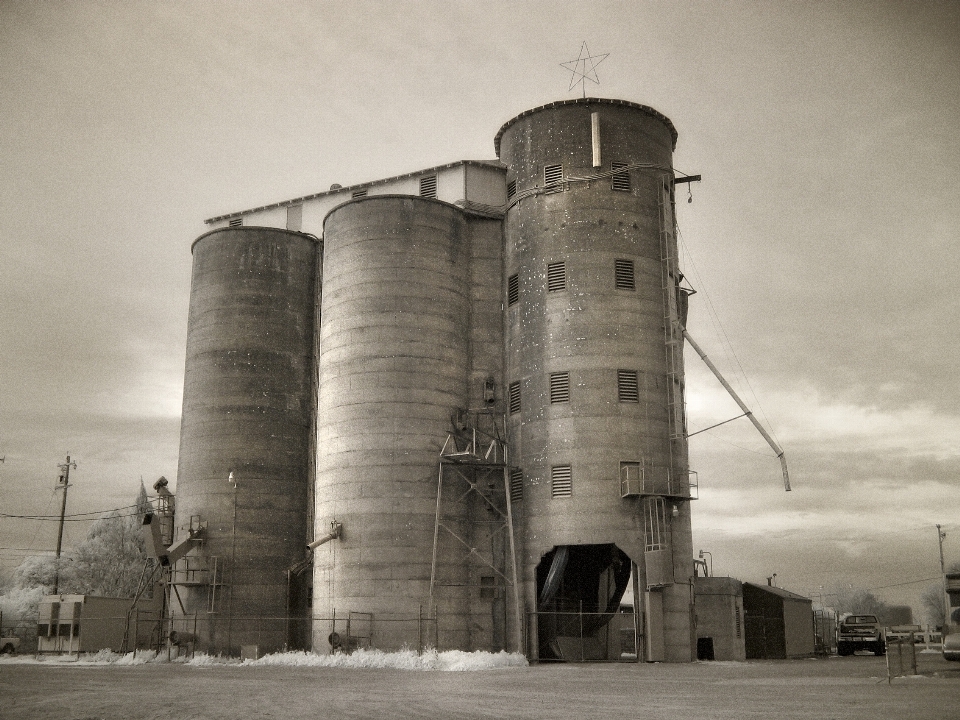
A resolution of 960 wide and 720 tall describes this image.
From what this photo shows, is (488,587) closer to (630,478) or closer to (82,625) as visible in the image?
(630,478)

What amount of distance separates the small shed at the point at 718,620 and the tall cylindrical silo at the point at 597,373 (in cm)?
123

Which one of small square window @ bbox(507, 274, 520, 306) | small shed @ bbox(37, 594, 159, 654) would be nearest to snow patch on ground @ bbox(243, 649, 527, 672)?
small shed @ bbox(37, 594, 159, 654)

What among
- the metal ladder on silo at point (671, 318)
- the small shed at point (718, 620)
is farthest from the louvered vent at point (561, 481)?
the small shed at point (718, 620)

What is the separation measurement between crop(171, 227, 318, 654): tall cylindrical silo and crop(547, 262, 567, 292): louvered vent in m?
15.4

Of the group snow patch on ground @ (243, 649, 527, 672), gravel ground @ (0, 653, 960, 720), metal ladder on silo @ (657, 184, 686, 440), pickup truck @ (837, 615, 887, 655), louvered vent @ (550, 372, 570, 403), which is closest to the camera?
gravel ground @ (0, 653, 960, 720)

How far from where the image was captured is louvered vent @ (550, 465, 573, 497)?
4191cm

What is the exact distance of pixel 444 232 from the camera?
46531mm

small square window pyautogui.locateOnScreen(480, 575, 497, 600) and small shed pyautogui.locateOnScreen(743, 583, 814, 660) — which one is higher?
small square window pyautogui.locateOnScreen(480, 575, 497, 600)

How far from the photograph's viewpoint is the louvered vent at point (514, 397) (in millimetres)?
45013

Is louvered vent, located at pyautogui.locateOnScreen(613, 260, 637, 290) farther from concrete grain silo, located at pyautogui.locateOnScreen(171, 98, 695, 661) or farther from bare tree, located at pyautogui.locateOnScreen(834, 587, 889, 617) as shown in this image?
bare tree, located at pyautogui.locateOnScreen(834, 587, 889, 617)

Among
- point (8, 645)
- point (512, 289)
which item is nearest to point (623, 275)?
point (512, 289)

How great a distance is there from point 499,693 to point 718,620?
62.9 feet

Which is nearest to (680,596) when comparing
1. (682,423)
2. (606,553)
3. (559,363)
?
(606,553)

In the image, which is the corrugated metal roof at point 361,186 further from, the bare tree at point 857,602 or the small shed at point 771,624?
the bare tree at point 857,602
